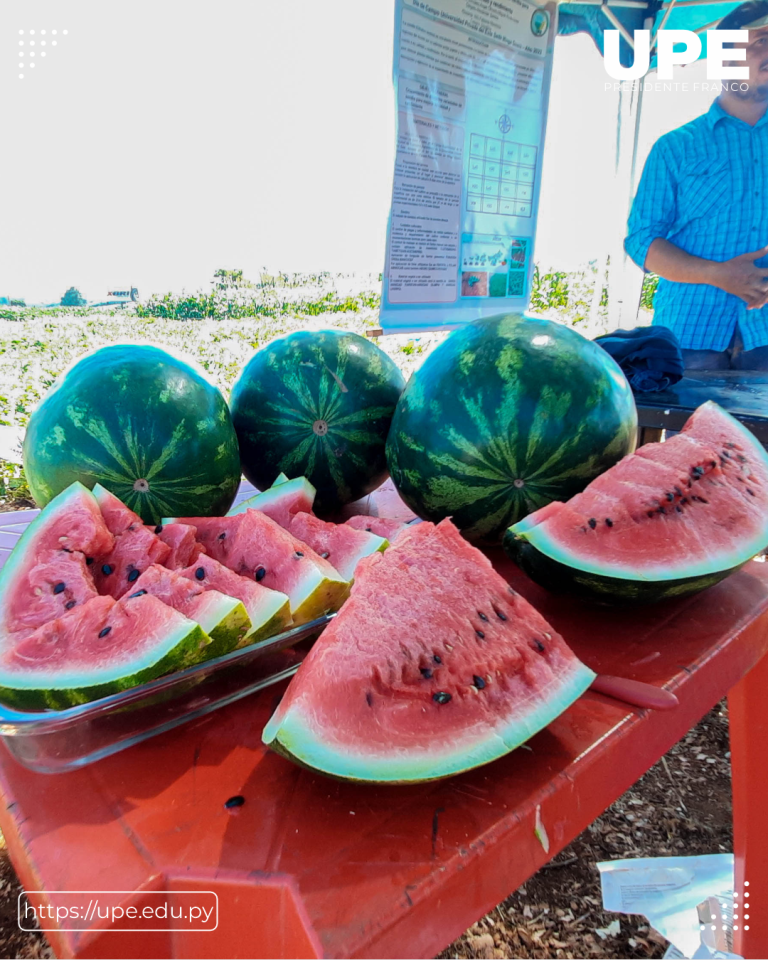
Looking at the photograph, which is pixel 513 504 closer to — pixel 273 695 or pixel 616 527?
pixel 616 527

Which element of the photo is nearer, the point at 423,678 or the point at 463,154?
the point at 423,678

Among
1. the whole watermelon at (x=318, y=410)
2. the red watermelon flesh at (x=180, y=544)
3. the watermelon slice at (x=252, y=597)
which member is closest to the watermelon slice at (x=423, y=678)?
the watermelon slice at (x=252, y=597)

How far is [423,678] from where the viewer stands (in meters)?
0.77

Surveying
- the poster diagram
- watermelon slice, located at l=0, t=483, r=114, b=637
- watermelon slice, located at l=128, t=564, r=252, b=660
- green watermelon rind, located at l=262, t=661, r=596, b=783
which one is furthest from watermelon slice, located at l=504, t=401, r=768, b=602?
the poster diagram

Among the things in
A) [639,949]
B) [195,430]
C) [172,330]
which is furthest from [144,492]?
[172,330]

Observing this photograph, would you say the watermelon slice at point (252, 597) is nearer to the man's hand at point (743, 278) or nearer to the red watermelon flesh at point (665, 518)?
the red watermelon flesh at point (665, 518)

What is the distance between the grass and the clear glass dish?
4.24 meters

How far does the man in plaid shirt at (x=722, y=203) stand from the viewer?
351cm

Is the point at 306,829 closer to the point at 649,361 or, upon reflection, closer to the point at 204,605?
the point at 204,605

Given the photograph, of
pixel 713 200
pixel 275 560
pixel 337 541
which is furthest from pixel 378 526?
pixel 713 200

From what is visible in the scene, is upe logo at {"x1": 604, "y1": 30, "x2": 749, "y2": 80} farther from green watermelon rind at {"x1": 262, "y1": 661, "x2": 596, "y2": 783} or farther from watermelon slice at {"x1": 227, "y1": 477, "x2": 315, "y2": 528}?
green watermelon rind at {"x1": 262, "y1": 661, "x2": 596, "y2": 783}

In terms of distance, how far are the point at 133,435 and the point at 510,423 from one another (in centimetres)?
79

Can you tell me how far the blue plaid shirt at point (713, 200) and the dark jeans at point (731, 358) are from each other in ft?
0.17

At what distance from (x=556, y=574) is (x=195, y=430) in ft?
2.65
